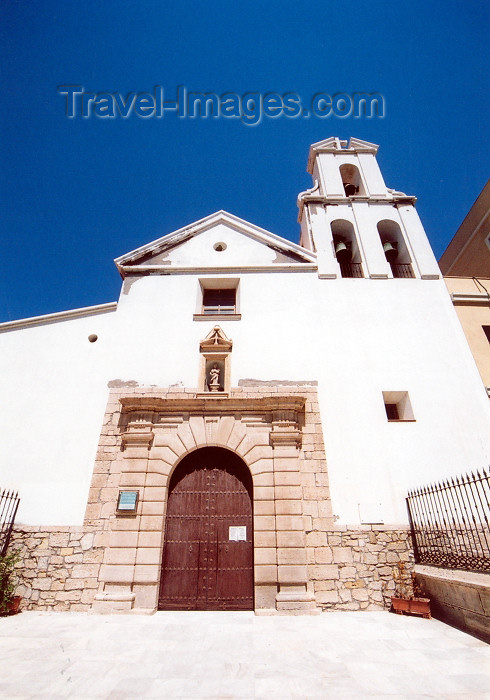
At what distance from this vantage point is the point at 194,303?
9.46m

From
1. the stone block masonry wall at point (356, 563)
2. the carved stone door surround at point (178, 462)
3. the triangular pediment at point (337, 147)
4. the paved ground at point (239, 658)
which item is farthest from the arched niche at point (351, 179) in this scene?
the paved ground at point (239, 658)

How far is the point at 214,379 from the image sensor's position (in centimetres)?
825

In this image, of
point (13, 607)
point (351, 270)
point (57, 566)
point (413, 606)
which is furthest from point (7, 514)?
point (351, 270)

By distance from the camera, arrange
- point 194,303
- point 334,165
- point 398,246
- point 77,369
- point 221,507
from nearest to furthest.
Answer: point 221,507 → point 77,369 → point 194,303 → point 398,246 → point 334,165

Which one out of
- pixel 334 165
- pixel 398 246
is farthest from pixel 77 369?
pixel 334 165

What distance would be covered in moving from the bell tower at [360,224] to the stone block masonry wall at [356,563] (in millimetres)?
6338

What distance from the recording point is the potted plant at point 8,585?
237 inches

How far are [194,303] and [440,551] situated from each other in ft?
24.2

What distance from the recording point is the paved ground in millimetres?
3266

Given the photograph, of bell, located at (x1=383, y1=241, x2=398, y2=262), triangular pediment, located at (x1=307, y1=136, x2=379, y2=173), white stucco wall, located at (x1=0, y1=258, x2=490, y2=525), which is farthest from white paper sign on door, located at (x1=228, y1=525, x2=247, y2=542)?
triangular pediment, located at (x1=307, y1=136, x2=379, y2=173)

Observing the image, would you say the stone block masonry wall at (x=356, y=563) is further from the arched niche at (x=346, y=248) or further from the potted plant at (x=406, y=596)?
the arched niche at (x=346, y=248)

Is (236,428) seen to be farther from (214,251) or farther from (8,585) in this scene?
(214,251)

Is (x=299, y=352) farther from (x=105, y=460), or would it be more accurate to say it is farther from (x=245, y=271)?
(x=105, y=460)

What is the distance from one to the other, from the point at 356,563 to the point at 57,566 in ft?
17.8
